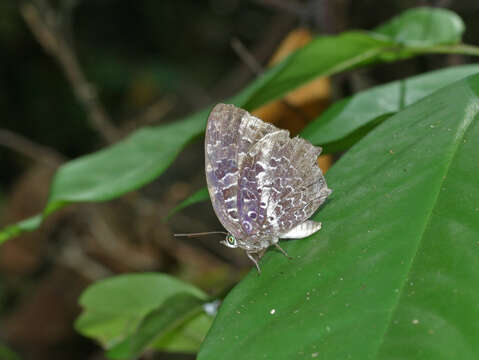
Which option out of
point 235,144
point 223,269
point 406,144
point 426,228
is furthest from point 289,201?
point 223,269

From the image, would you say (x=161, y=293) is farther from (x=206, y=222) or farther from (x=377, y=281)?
(x=206, y=222)

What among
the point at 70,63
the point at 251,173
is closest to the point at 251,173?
the point at 251,173

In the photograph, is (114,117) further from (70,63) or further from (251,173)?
(251,173)

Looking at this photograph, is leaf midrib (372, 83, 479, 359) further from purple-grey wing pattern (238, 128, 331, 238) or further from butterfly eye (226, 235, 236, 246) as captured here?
butterfly eye (226, 235, 236, 246)

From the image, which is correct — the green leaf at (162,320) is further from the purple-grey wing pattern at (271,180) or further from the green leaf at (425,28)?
the green leaf at (425,28)

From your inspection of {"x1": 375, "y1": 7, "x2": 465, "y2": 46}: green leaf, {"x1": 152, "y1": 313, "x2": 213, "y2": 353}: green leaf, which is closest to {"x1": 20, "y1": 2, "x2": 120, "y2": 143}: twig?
{"x1": 152, "y1": 313, "x2": 213, "y2": 353}: green leaf

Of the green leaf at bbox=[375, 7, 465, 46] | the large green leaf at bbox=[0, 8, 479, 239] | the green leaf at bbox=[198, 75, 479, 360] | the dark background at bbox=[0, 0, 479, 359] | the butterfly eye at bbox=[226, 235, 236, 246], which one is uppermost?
the large green leaf at bbox=[0, 8, 479, 239]
